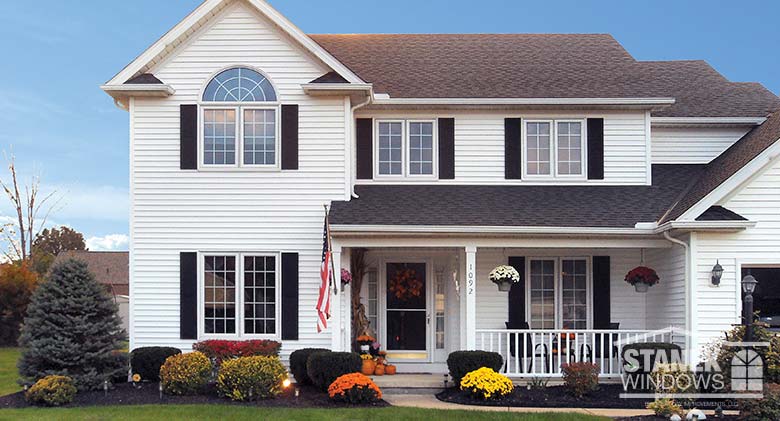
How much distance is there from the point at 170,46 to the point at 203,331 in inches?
216

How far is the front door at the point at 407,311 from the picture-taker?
1684 centimetres

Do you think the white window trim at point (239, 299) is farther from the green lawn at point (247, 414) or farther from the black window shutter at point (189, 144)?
the green lawn at point (247, 414)

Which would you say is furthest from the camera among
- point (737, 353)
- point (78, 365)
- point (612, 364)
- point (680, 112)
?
point (680, 112)

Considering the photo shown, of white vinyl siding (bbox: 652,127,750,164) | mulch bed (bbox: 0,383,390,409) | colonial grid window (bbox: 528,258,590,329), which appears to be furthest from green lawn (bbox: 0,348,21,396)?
white vinyl siding (bbox: 652,127,750,164)

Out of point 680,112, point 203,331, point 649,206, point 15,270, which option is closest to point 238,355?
point 203,331

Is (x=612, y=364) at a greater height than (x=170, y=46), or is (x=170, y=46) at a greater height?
(x=170, y=46)

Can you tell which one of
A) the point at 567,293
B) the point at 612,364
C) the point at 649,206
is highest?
the point at 649,206

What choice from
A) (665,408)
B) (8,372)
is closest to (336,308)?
(665,408)

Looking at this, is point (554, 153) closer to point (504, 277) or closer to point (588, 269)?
point (588, 269)

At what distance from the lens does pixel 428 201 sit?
629 inches

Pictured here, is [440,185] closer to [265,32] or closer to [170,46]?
[265,32]

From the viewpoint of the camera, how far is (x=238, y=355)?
14.9m

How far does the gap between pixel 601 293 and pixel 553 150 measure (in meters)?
3.06

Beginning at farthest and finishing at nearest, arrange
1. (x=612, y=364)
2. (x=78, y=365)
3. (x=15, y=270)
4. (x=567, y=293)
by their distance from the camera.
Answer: (x=15, y=270) → (x=567, y=293) → (x=612, y=364) → (x=78, y=365)
